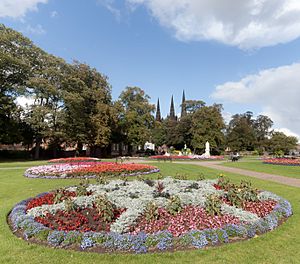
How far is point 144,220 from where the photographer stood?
213 inches

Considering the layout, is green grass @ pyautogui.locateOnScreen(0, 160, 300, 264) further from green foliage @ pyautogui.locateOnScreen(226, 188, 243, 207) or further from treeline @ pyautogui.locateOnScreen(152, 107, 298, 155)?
treeline @ pyautogui.locateOnScreen(152, 107, 298, 155)

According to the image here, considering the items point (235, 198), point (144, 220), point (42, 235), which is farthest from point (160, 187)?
point (42, 235)

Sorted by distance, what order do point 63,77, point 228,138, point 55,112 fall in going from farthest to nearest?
point 228,138, point 63,77, point 55,112

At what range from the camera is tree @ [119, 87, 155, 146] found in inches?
1726

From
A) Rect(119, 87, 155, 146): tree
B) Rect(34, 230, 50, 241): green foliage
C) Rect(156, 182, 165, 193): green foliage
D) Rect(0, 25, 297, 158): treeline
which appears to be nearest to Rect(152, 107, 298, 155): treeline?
Rect(119, 87, 155, 146): tree

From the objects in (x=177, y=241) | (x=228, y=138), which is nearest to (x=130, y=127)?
(x=228, y=138)

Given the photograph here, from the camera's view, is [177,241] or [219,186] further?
[219,186]

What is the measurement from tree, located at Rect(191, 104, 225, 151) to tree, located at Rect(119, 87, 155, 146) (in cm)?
1044

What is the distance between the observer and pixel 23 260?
3.91 m

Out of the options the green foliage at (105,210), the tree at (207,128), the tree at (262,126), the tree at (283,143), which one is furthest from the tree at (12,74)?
the tree at (262,126)

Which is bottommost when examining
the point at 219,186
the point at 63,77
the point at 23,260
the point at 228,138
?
the point at 23,260

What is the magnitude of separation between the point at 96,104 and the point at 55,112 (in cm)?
792

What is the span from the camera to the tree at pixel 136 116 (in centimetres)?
4384

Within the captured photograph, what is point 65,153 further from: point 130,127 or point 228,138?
point 228,138
